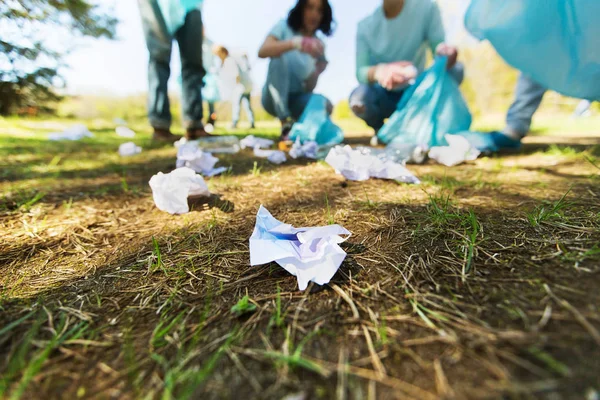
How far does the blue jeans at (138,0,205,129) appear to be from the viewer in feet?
8.61

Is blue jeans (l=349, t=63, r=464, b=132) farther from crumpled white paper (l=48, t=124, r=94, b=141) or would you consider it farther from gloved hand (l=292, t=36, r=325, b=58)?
crumpled white paper (l=48, t=124, r=94, b=141)

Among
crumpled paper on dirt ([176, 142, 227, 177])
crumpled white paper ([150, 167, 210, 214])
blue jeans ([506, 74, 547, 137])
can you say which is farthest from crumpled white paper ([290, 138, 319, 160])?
blue jeans ([506, 74, 547, 137])

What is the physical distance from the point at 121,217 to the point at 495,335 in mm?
1301

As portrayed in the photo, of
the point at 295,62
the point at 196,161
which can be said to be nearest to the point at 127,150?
the point at 196,161

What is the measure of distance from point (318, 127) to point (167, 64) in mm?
1637

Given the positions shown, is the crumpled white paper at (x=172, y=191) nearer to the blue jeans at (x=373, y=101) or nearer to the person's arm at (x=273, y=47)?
the person's arm at (x=273, y=47)

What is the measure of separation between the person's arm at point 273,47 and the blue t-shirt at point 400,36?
2.33 feet

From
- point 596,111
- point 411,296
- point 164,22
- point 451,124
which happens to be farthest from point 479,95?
point 411,296

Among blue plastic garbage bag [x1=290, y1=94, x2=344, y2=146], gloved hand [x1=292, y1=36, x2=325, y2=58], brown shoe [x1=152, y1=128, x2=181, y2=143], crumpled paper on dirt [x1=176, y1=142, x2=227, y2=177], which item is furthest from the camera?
brown shoe [x1=152, y1=128, x2=181, y2=143]

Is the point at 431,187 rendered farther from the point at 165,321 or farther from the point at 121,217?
the point at 121,217

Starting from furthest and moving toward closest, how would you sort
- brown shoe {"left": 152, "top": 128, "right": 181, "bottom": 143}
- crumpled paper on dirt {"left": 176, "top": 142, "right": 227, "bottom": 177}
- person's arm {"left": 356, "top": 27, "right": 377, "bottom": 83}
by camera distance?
brown shoe {"left": 152, "top": 128, "right": 181, "bottom": 143}, person's arm {"left": 356, "top": 27, "right": 377, "bottom": 83}, crumpled paper on dirt {"left": 176, "top": 142, "right": 227, "bottom": 177}

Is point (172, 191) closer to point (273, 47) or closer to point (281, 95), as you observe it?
point (273, 47)

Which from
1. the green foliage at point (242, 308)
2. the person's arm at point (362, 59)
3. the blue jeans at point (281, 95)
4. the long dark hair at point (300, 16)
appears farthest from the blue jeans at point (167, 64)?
the green foliage at point (242, 308)

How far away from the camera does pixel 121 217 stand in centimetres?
121
